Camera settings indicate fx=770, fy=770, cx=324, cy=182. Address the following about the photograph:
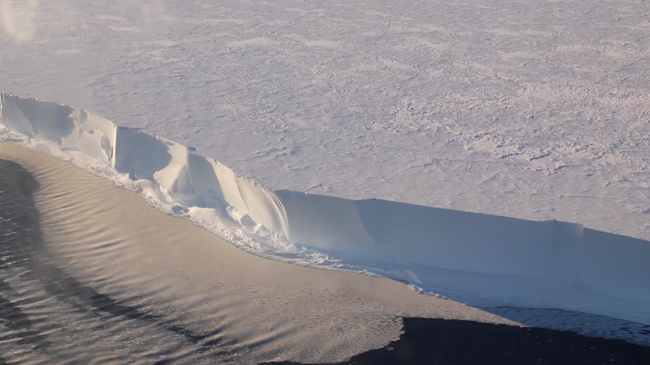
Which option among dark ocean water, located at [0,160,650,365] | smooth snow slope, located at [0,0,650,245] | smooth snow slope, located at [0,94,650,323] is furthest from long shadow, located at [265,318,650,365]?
smooth snow slope, located at [0,0,650,245]

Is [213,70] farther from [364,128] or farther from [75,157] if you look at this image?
[364,128]

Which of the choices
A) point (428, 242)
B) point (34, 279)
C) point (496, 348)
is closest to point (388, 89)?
point (428, 242)

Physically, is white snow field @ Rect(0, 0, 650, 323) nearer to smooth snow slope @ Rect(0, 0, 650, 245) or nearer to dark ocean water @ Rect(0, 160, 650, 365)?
smooth snow slope @ Rect(0, 0, 650, 245)

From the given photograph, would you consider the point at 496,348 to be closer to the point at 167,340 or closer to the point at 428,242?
the point at 428,242

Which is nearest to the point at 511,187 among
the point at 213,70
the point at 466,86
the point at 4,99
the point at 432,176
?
the point at 432,176

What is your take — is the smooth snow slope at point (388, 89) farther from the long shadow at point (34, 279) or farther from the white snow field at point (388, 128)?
the long shadow at point (34, 279)

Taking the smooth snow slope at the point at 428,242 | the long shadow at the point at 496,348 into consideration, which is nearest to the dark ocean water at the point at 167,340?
the long shadow at the point at 496,348

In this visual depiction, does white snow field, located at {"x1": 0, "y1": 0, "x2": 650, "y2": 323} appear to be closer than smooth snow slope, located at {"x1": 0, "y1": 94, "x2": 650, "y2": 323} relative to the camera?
No
